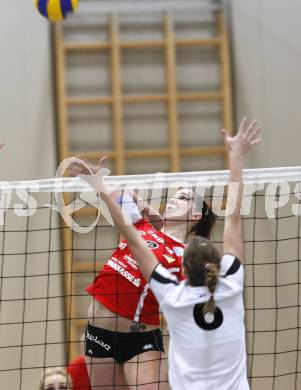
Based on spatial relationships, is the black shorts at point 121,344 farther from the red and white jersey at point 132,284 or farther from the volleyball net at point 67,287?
the volleyball net at point 67,287

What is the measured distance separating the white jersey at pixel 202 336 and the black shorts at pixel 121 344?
0.82 meters

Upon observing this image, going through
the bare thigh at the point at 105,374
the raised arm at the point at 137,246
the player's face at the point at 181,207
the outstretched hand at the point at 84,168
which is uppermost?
the outstretched hand at the point at 84,168

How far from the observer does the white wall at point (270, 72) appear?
6.64 meters

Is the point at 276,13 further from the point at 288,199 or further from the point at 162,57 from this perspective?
the point at 288,199

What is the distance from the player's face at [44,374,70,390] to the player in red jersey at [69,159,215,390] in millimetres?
699

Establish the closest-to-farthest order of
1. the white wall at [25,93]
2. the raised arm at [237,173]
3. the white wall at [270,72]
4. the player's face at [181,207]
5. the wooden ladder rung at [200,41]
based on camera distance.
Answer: the raised arm at [237,173], the player's face at [181,207], the white wall at [270,72], the white wall at [25,93], the wooden ladder rung at [200,41]

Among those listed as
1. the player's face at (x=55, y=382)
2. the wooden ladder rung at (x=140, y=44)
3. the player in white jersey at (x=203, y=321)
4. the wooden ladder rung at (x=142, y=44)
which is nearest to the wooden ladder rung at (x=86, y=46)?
the wooden ladder rung at (x=140, y=44)

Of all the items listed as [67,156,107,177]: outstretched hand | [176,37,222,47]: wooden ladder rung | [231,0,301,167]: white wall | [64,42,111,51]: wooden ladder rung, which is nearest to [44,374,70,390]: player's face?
[67,156,107,177]: outstretched hand

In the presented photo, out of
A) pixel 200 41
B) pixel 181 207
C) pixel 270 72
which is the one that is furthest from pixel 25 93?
pixel 181 207

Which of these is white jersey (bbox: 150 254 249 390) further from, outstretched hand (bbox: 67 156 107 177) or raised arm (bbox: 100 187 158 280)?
outstretched hand (bbox: 67 156 107 177)

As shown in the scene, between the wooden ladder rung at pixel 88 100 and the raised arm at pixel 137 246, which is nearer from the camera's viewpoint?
the raised arm at pixel 137 246

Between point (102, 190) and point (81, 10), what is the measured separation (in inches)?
173

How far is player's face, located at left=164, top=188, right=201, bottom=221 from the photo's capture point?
12.8 feet

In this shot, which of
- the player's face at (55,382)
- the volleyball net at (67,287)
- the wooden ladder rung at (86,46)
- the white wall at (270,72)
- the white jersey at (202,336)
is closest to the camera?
the white jersey at (202,336)
